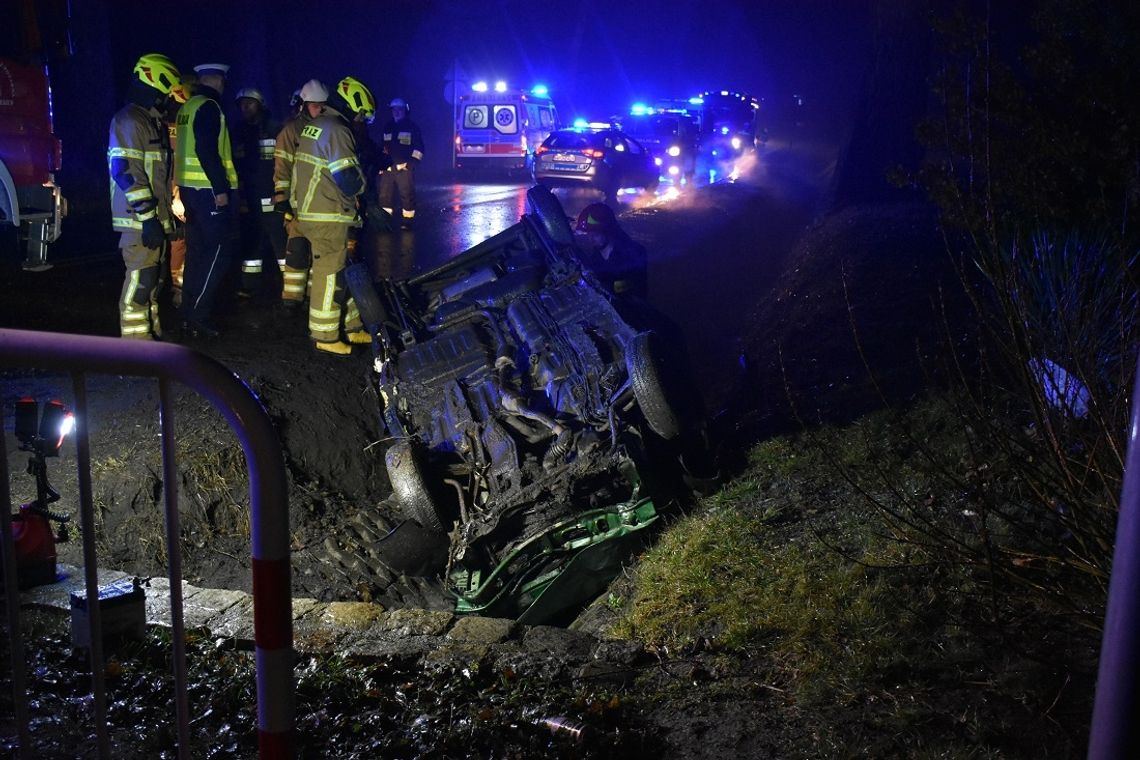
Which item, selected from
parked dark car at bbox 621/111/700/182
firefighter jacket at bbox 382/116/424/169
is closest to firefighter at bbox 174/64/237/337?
firefighter jacket at bbox 382/116/424/169

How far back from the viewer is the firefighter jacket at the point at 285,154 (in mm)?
8211

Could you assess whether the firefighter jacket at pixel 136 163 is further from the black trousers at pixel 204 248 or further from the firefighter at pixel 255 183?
the firefighter at pixel 255 183

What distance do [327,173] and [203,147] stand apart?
99 cm

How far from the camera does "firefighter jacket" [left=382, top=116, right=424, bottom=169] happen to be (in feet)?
42.9

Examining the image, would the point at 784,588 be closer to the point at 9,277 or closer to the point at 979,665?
the point at 979,665

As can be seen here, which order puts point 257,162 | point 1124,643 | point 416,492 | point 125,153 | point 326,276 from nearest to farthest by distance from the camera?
point 1124,643
point 416,492
point 125,153
point 326,276
point 257,162

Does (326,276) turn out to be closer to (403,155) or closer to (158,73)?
(158,73)

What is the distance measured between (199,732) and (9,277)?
328 inches

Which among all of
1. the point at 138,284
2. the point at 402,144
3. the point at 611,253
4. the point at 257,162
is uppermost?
the point at 402,144

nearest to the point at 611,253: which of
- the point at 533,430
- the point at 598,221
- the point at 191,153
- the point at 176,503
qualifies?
the point at 598,221

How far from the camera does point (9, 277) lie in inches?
378

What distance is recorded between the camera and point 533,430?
5445 millimetres

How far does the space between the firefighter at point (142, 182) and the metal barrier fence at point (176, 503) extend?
5.64 metres

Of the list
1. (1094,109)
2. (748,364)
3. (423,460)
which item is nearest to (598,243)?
(748,364)
